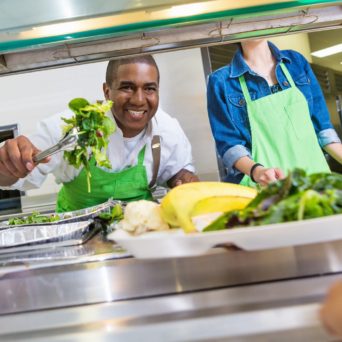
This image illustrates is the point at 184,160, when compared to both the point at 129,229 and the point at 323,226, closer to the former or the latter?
the point at 129,229

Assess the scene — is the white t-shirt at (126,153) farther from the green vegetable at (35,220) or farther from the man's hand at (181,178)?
the green vegetable at (35,220)

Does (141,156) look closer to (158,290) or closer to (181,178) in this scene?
(181,178)

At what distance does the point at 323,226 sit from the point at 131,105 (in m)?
1.09

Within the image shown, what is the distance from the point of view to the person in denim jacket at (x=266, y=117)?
141 cm

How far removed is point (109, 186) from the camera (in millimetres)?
1388

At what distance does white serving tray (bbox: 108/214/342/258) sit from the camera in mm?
464

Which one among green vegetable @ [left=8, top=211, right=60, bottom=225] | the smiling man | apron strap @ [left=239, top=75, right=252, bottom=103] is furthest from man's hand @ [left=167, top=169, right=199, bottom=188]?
green vegetable @ [left=8, top=211, right=60, bottom=225]

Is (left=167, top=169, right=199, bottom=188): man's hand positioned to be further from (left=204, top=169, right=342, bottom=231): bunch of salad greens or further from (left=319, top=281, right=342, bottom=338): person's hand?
(left=319, top=281, right=342, bottom=338): person's hand

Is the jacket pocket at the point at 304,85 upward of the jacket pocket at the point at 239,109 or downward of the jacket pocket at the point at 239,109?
upward

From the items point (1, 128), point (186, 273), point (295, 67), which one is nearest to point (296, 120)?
point (295, 67)

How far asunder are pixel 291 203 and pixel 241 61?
104 cm

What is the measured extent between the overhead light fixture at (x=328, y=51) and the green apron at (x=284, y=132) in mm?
339

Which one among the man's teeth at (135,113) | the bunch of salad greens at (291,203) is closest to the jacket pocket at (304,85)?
the man's teeth at (135,113)

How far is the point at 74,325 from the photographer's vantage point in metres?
0.54
